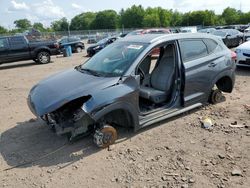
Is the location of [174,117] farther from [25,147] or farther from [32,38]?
[32,38]

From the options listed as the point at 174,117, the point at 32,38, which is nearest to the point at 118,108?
the point at 174,117

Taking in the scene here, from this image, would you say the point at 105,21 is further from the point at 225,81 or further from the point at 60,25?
the point at 225,81

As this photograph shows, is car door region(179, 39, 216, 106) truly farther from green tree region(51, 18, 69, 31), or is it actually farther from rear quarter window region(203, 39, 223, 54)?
green tree region(51, 18, 69, 31)

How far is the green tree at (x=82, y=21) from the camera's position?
11712 cm

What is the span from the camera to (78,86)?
4.82m

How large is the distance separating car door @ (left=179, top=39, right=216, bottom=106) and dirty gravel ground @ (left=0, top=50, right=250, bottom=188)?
44 centimetres

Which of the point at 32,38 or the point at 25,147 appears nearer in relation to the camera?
the point at 25,147

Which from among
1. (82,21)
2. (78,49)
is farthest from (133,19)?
(78,49)

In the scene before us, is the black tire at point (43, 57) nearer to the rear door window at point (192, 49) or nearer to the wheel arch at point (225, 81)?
the wheel arch at point (225, 81)

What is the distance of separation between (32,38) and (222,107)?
46.0 ft

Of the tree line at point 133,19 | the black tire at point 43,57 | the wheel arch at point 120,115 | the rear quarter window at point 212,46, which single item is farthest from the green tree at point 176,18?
the wheel arch at point 120,115

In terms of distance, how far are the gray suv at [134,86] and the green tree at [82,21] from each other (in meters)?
113

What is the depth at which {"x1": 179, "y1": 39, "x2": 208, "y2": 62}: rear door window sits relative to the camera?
5.81m

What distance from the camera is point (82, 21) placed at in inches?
4673
